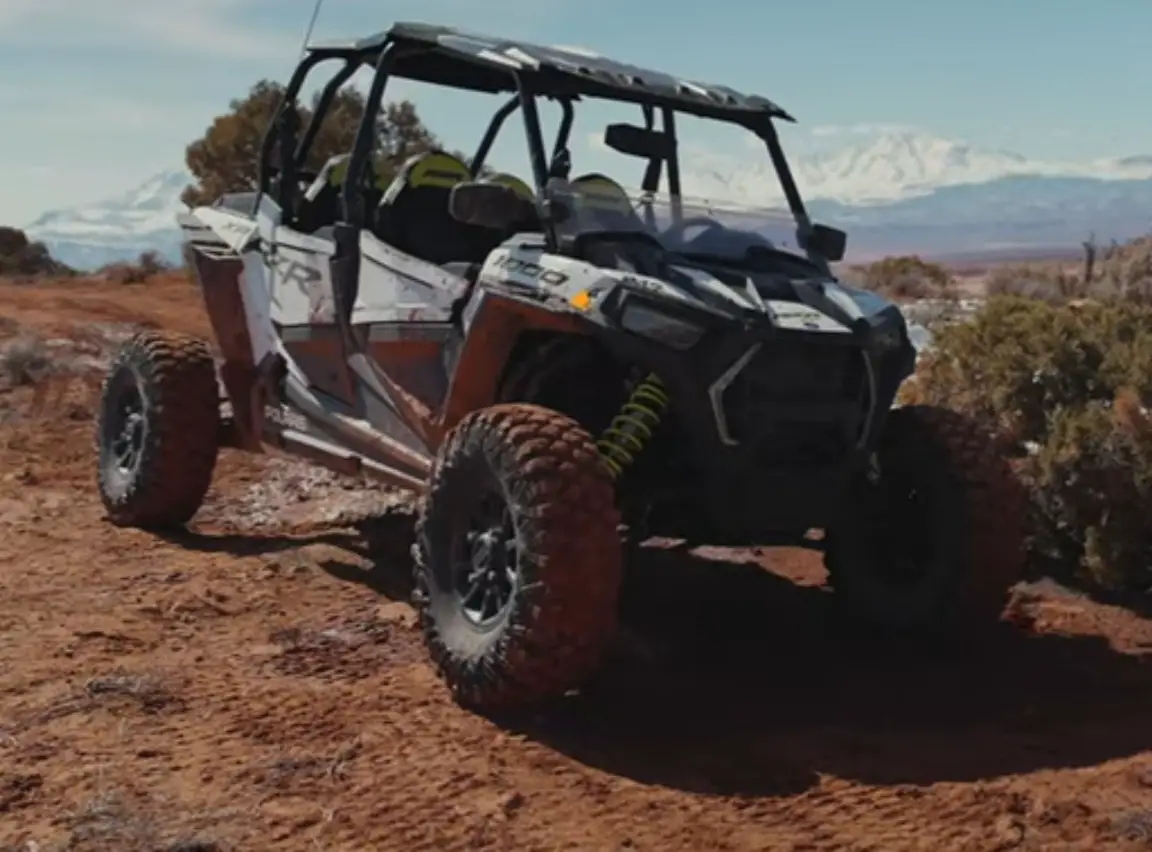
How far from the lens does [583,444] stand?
16.0 feet

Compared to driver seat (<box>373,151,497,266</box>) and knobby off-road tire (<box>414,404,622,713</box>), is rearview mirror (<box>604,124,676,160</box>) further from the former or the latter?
knobby off-road tire (<box>414,404,622,713</box>)

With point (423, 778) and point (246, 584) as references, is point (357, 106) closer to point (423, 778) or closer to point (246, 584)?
point (246, 584)

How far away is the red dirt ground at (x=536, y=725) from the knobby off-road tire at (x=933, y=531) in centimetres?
20

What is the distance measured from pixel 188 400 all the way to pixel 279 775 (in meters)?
3.63

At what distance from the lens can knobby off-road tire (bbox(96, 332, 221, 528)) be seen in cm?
755

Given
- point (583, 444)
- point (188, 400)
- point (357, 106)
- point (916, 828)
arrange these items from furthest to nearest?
1. point (357, 106)
2. point (188, 400)
3. point (583, 444)
4. point (916, 828)

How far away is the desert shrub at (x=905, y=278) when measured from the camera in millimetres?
19723

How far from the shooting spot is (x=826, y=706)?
17.0 feet

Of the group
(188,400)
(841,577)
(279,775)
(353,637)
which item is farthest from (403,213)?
(279,775)

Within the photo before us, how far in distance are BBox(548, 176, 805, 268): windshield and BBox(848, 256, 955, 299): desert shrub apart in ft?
41.3

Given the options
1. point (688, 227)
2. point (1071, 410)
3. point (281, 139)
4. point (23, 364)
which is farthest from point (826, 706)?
point (23, 364)

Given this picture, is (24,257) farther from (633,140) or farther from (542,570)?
(542,570)

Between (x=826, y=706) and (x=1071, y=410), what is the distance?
2.70 m

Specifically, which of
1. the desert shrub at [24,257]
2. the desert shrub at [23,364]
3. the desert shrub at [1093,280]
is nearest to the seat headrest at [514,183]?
the desert shrub at [1093,280]
